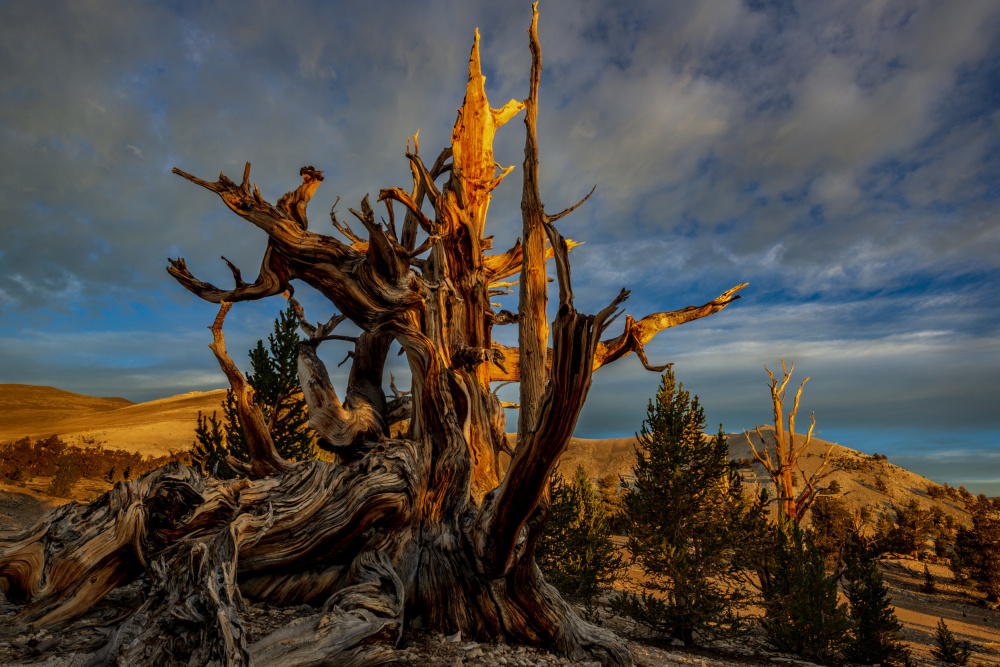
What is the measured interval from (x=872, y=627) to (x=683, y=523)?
4437 mm

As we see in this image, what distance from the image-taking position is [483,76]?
809 cm

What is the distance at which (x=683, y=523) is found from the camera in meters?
9.95

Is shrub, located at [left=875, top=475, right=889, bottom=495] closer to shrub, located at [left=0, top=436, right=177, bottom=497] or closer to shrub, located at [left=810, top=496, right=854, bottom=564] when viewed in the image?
shrub, located at [left=810, top=496, right=854, bottom=564]

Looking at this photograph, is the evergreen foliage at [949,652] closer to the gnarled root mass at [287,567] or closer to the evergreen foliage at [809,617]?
the evergreen foliage at [809,617]

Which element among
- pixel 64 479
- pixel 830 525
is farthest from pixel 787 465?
pixel 64 479

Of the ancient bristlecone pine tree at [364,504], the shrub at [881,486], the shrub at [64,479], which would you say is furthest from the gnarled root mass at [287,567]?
the shrub at [881,486]

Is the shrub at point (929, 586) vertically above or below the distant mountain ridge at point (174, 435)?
below

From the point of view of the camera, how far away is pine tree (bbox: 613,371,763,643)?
896 cm

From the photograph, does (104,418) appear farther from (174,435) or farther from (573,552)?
(573,552)

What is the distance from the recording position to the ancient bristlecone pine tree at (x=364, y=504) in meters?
3.11

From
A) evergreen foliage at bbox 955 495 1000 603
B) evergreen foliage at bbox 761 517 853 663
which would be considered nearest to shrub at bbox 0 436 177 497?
evergreen foliage at bbox 761 517 853 663

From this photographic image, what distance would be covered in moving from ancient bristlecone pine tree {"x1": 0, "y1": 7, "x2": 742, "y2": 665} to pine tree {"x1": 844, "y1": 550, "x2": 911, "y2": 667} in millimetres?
8302

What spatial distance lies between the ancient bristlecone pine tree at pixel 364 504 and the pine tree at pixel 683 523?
14.3 ft

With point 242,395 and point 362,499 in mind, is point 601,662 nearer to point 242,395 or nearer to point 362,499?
point 362,499
